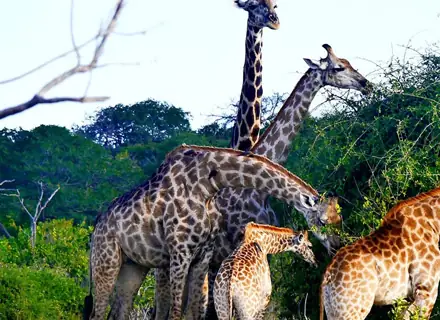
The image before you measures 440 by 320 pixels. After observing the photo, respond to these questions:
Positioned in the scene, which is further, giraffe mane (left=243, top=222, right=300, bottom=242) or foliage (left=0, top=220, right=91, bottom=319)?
foliage (left=0, top=220, right=91, bottom=319)

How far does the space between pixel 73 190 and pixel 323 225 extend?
23.5 m

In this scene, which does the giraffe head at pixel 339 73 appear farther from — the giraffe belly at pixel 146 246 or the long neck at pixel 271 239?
the giraffe belly at pixel 146 246

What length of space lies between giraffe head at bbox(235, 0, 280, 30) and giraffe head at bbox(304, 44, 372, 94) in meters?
0.85

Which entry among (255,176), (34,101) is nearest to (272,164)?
(255,176)

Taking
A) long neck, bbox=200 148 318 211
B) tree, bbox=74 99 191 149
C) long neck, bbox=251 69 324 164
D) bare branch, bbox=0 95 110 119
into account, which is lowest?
bare branch, bbox=0 95 110 119

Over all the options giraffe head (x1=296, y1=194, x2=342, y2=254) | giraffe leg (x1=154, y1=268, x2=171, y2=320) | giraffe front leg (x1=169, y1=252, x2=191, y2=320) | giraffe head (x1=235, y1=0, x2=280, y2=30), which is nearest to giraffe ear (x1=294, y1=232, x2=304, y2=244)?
giraffe head (x1=296, y1=194, x2=342, y2=254)

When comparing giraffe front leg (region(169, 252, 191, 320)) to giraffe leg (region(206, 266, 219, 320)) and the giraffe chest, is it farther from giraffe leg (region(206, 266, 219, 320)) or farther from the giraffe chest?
the giraffe chest

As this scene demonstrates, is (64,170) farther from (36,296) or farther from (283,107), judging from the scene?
(283,107)

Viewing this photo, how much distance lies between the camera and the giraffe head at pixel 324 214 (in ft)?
27.7

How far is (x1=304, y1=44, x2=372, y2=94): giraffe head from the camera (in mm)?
9477

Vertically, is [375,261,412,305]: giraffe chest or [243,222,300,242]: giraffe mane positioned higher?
[243,222,300,242]: giraffe mane

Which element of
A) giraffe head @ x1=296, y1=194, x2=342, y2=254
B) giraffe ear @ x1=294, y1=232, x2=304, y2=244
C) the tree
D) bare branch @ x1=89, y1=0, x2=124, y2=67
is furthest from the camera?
Result: the tree

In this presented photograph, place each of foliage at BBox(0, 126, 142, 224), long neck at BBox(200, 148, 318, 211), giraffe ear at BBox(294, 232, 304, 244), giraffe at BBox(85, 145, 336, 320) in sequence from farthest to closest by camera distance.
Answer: foliage at BBox(0, 126, 142, 224), giraffe at BBox(85, 145, 336, 320), giraffe ear at BBox(294, 232, 304, 244), long neck at BBox(200, 148, 318, 211)

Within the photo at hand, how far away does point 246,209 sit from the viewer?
374 inches
